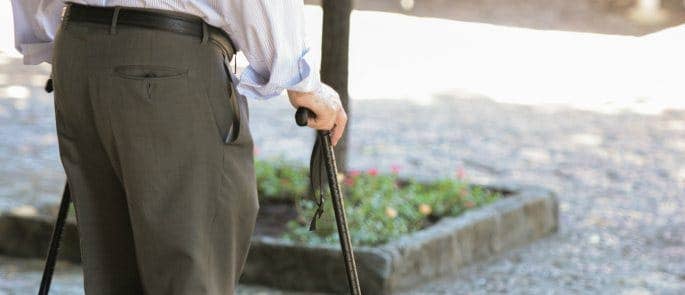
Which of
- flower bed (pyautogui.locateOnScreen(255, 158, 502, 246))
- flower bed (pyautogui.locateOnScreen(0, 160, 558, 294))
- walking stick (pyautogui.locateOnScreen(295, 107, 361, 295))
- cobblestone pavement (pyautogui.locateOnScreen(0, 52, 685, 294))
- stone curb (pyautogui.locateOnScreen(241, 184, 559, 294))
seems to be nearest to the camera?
walking stick (pyautogui.locateOnScreen(295, 107, 361, 295))

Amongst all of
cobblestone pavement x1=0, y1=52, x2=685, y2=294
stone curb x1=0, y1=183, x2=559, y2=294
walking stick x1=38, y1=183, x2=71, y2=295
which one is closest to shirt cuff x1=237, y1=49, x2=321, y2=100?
walking stick x1=38, y1=183, x2=71, y2=295

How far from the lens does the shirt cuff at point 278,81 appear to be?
8.90ft

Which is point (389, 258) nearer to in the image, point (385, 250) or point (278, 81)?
point (385, 250)

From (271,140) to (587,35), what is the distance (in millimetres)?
Result: 7841

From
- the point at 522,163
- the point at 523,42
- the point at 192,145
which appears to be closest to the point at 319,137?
the point at 192,145

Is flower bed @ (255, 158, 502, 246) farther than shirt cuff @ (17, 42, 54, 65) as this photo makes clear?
Yes

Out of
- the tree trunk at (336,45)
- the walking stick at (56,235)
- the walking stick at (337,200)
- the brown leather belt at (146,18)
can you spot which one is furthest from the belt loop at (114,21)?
the tree trunk at (336,45)

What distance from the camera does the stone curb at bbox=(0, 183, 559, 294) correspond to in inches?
216

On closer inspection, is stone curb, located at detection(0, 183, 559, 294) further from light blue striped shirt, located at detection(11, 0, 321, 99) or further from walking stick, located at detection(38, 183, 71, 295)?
light blue striped shirt, located at detection(11, 0, 321, 99)

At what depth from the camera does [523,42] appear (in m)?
16.5

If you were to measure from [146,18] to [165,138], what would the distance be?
26 cm

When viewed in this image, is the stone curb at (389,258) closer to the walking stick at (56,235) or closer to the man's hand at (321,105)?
the walking stick at (56,235)

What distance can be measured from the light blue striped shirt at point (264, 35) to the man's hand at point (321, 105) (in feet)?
0.19

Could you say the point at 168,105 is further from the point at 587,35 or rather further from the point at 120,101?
the point at 587,35
